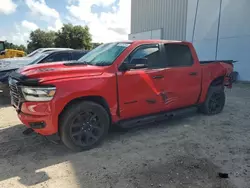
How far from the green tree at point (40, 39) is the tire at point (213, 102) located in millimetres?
45332

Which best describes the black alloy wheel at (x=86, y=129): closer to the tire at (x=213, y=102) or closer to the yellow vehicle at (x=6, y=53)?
the tire at (x=213, y=102)

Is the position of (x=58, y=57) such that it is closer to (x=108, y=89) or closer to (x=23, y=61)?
(x=23, y=61)

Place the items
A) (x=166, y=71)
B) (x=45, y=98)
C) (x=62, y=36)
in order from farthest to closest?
(x=62, y=36) < (x=166, y=71) < (x=45, y=98)

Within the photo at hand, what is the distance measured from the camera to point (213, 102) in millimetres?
5805

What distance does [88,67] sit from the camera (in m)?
3.83

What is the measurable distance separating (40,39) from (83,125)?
48.5m

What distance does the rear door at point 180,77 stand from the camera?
4.63m

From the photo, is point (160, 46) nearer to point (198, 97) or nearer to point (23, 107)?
point (198, 97)

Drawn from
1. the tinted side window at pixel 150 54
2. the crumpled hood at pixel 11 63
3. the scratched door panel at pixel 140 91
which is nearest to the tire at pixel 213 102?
the scratched door panel at pixel 140 91

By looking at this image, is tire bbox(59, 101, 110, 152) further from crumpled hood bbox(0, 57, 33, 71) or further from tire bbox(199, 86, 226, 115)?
crumpled hood bbox(0, 57, 33, 71)

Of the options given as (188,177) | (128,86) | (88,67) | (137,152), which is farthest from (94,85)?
(188,177)

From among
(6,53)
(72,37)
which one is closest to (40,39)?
(72,37)

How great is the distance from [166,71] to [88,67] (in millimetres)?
1616

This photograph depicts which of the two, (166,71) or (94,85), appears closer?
(94,85)
